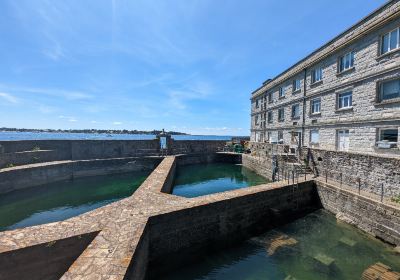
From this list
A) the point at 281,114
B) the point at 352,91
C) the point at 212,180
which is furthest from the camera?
the point at 281,114

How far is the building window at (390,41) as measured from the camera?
43.6ft

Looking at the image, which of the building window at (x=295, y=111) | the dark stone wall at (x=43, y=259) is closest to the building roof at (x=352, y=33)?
the building window at (x=295, y=111)

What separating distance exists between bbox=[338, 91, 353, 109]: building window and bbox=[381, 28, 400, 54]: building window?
373cm

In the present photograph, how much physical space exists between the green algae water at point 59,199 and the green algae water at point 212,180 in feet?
14.9

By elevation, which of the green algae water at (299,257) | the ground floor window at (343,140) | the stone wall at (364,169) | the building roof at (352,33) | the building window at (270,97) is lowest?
the green algae water at (299,257)

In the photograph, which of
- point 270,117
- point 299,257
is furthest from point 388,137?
point 270,117

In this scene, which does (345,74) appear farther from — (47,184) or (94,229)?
(47,184)

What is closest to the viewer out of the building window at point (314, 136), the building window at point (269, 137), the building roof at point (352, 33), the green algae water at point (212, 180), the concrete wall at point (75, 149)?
the building roof at point (352, 33)

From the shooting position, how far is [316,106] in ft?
69.0

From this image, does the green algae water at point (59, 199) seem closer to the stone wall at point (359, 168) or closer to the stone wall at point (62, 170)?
the stone wall at point (62, 170)

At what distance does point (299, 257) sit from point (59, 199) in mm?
16502

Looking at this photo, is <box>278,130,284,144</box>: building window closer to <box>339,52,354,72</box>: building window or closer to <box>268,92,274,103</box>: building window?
<box>268,92,274,103</box>: building window

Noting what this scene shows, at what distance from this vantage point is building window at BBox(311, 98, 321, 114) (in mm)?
20484

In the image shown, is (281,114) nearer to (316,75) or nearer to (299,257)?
(316,75)
